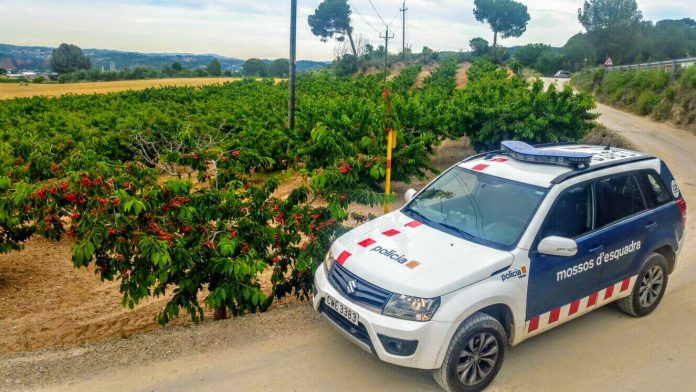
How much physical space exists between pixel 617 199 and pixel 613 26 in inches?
2782

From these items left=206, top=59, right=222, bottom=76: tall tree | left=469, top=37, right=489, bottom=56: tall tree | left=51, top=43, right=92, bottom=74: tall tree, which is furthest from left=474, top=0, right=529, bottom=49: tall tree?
left=51, top=43, right=92, bottom=74: tall tree

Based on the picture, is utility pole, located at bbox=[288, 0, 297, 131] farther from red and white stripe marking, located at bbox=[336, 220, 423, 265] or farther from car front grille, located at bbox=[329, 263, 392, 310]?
car front grille, located at bbox=[329, 263, 392, 310]

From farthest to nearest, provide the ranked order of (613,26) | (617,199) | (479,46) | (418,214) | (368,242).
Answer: (479,46) < (613,26) < (418,214) < (617,199) < (368,242)

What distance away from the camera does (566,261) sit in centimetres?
485

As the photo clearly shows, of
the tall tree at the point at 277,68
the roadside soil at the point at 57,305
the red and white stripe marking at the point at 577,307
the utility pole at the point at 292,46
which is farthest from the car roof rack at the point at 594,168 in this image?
the tall tree at the point at 277,68

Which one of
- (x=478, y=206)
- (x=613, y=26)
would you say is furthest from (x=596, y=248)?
(x=613, y=26)

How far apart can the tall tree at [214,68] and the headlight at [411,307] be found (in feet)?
313

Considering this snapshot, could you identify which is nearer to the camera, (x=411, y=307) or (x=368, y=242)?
(x=411, y=307)

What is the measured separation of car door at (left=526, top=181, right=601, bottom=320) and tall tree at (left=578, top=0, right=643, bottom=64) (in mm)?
66725

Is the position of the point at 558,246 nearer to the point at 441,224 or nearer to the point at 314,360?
the point at 441,224

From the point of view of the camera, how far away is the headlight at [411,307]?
13.6 ft

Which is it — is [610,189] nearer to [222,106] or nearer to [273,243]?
[273,243]

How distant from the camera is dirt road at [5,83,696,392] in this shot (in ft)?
15.2

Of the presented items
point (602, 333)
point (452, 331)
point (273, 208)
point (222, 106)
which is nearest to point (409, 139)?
point (273, 208)
